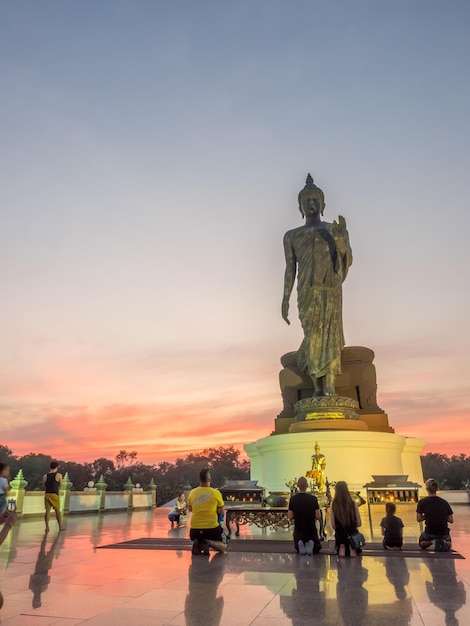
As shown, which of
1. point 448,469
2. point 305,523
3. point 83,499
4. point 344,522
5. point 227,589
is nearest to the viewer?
point 227,589

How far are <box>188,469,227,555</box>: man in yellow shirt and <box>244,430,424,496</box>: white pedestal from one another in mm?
8168

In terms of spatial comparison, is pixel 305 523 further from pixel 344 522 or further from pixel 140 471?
pixel 140 471

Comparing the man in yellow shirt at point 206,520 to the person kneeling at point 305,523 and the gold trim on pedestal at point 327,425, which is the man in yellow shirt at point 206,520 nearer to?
the person kneeling at point 305,523

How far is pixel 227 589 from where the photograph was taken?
14.8 ft

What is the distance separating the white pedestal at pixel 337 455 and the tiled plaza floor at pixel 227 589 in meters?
7.38

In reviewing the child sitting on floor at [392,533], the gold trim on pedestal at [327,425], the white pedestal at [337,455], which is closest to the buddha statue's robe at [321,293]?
the gold trim on pedestal at [327,425]

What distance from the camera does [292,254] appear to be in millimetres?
18812

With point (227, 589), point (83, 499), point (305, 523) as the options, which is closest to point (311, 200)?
point (83, 499)

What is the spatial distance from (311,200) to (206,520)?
1450cm

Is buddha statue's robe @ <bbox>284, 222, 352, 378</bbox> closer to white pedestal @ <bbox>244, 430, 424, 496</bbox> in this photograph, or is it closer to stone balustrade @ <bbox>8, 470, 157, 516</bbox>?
white pedestal @ <bbox>244, 430, 424, 496</bbox>

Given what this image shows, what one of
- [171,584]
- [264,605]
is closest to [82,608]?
[171,584]

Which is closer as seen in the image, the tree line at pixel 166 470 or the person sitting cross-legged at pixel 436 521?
the person sitting cross-legged at pixel 436 521

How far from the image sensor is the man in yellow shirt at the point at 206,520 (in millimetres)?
6340

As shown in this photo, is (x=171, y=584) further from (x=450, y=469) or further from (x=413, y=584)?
(x=450, y=469)
